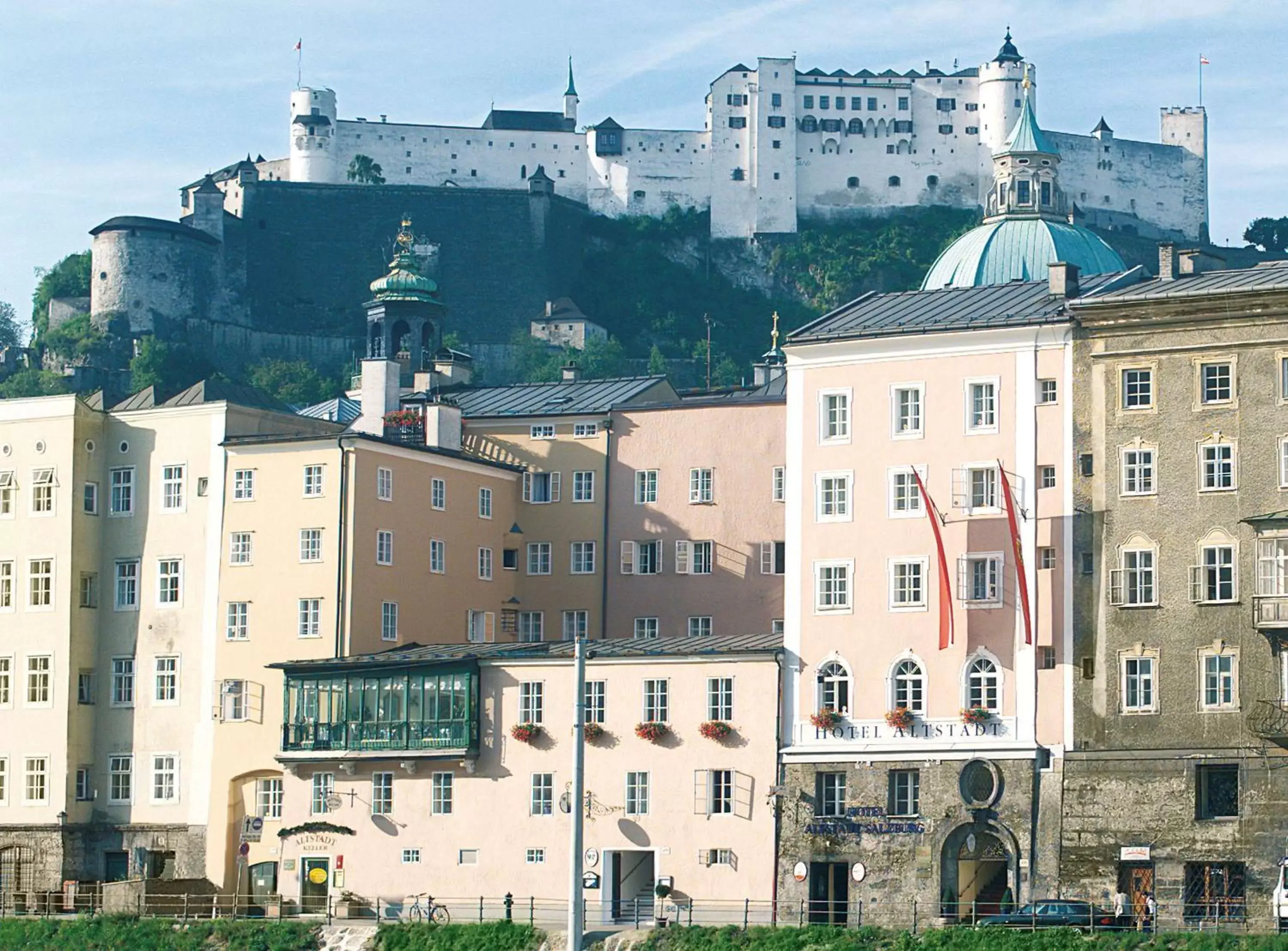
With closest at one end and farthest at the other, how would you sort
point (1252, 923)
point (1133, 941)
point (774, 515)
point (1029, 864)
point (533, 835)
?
point (1133, 941) → point (1252, 923) → point (1029, 864) → point (533, 835) → point (774, 515)

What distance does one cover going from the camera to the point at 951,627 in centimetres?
6544

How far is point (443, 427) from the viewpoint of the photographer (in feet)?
279

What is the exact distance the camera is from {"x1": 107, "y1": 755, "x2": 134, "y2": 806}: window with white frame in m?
77.8

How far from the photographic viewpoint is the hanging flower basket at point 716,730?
6719cm

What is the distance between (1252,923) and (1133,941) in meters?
5.05

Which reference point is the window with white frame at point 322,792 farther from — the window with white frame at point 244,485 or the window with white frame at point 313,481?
the window with white frame at point 244,485

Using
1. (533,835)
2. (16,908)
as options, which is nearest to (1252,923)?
(533,835)

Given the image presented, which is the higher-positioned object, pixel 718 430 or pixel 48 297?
pixel 48 297

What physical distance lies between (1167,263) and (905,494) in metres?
9.64

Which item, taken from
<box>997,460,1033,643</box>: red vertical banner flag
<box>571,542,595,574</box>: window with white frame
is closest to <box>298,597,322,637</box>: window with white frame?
<box>571,542,595,574</box>: window with white frame

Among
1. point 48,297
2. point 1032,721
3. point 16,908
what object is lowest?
point 16,908

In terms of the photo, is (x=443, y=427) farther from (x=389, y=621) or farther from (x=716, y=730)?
(x=716, y=730)

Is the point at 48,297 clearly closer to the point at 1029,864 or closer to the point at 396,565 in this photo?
the point at 396,565

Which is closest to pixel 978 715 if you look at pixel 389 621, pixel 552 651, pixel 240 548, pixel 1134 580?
pixel 1134 580
